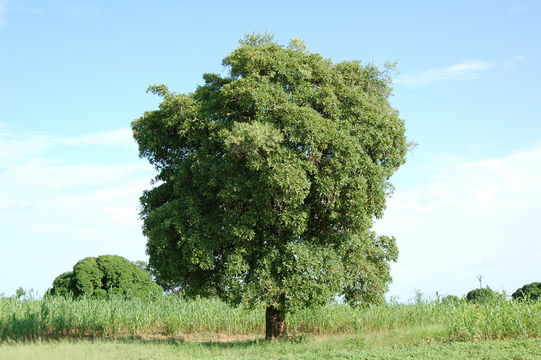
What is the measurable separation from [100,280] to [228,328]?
31.8 ft

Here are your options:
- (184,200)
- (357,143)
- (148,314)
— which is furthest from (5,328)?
(357,143)

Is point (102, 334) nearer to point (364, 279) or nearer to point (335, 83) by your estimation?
point (364, 279)

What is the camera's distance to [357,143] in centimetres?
1947

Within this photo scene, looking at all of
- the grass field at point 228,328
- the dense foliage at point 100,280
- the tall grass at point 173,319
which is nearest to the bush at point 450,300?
→ the tall grass at point 173,319

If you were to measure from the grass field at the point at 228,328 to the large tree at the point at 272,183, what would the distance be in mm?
1981

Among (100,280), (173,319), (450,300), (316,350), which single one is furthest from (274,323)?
(100,280)

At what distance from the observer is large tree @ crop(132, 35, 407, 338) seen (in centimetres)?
1861

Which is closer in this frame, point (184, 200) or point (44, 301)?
point (184, 200)

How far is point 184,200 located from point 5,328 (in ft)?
38.4

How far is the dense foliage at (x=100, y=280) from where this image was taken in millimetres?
32250

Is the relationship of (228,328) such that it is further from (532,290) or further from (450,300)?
(532,290)

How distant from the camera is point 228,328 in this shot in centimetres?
2692

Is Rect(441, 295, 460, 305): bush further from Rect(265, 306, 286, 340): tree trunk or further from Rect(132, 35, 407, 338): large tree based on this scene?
Rect(265, 306, 286, 340): tree trunk

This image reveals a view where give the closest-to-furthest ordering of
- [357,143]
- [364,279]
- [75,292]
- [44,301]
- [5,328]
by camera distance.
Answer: [357,143] < [364,279] < [5,328] < [44,301] < [75,292]
